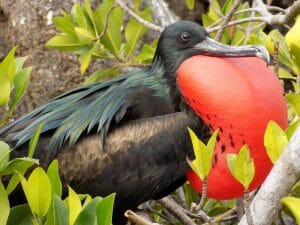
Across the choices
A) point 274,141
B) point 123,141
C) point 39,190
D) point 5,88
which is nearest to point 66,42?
point 123,141

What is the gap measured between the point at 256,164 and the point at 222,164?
4.9 inches

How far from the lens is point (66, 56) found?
3787 mm

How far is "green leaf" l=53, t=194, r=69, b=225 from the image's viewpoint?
1.81 metres

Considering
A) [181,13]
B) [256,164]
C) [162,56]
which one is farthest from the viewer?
[181,13]

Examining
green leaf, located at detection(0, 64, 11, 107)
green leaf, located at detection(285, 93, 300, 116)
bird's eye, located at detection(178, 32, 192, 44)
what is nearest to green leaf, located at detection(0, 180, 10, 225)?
green leaf, located at detection(0, 64, 11, 107)

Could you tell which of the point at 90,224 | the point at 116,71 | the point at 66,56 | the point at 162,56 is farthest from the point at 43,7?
the point at 90,224

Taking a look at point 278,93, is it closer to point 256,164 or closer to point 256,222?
point 256,164

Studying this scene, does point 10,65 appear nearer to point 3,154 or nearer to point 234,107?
point 3,154

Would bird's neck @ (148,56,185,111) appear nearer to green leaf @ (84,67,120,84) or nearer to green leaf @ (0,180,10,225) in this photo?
green leaf @ (84,67,120,84)

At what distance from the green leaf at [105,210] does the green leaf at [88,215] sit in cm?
3

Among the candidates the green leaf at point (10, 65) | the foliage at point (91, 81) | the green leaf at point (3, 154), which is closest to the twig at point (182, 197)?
the foliage at point (91, 81)

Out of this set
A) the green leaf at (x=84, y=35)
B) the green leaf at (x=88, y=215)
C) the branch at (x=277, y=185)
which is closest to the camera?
the branch at (x=277, y=185)

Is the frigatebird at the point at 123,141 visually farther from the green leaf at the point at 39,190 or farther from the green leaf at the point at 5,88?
the green leaf at the point at 39,190

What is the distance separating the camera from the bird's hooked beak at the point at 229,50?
2.54 meters
